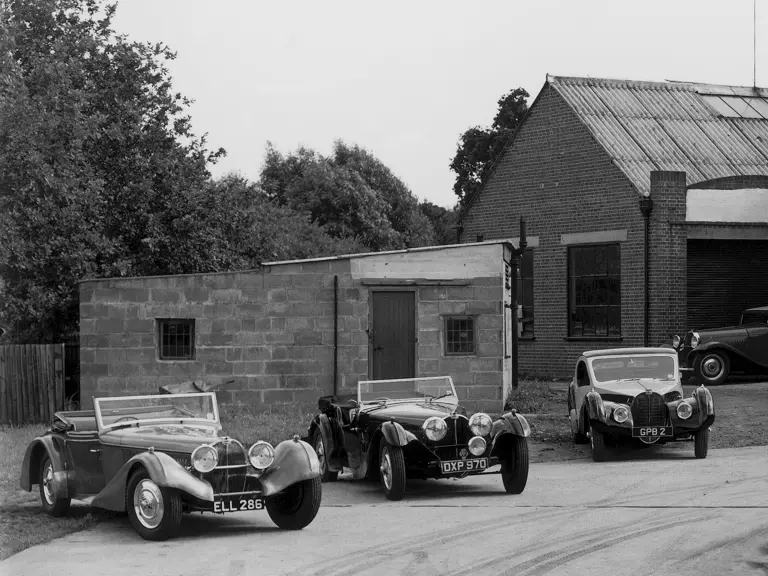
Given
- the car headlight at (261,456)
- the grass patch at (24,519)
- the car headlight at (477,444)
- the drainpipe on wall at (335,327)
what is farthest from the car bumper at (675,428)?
the grass patch at (24,519)

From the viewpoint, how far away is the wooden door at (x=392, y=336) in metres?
20.4

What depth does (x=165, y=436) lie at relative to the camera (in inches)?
390

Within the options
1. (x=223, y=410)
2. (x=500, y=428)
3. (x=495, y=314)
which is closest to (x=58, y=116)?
(x=223, y=410)

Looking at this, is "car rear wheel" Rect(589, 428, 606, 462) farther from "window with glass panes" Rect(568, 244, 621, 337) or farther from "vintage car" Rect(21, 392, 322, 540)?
"window with glass panes" Rect(568, 244, 621, 337)

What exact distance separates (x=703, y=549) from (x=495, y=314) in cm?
1224

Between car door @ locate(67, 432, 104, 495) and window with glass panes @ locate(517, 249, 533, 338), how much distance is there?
20077mm

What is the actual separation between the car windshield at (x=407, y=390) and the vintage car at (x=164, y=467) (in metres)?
2.69

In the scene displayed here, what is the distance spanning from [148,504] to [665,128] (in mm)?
23113

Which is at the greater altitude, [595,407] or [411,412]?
[411,412]

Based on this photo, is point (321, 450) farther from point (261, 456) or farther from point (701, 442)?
point (701, 442)

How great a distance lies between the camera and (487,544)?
8703mm

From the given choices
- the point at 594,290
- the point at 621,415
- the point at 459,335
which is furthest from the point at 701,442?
the point at 594,290

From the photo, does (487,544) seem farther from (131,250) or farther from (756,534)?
(131,250)

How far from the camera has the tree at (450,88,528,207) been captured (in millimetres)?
53406
